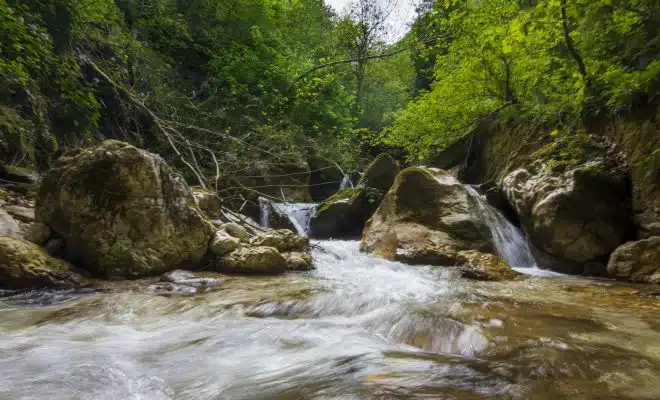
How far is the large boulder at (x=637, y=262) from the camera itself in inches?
189

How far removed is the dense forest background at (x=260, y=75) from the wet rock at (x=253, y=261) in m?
2.26

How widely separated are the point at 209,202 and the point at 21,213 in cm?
263

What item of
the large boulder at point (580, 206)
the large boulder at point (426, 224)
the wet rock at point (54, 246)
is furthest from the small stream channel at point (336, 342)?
the large boulder at point (426, 224)

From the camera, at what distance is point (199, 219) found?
5.38m

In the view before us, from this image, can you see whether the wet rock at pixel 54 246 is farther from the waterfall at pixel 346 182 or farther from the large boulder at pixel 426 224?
the waterfall at pixel 346 182

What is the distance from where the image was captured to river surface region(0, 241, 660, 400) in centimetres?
198

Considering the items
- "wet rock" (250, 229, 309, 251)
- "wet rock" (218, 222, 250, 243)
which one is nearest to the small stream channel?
"wet rock" (250, 229, 309, 251)

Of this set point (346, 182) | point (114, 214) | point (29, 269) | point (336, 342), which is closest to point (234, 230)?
point (114, 214)

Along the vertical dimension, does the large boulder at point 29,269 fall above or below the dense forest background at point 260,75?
below

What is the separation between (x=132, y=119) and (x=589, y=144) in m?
9.28

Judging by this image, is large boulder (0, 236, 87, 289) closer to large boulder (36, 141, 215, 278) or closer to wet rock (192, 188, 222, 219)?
large boulder (36, 141, 215, 278)

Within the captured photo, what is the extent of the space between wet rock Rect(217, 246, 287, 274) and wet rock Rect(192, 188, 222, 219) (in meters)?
1.50

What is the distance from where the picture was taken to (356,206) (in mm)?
10320

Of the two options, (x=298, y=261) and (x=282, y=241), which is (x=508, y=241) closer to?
(x=298, y=261)
